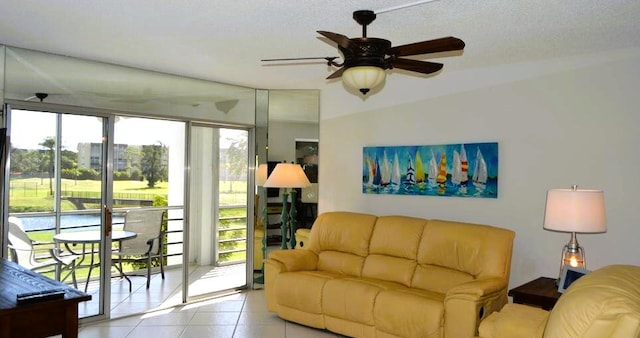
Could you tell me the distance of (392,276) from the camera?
4375 millimetres

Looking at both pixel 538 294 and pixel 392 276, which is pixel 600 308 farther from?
pixel 392 276

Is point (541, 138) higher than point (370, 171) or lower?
higher

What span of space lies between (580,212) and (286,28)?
2532mm

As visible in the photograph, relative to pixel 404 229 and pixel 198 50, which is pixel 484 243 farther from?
pixel 198 50

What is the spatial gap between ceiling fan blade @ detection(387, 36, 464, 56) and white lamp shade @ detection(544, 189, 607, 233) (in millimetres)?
1575

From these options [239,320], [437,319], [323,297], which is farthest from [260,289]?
[437,319]

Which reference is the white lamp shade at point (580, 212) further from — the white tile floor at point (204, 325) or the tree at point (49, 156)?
the tree at point (49, 156)

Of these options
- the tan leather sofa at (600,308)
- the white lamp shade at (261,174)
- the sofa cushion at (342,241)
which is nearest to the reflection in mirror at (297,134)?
the white lamp shade at (261,174)

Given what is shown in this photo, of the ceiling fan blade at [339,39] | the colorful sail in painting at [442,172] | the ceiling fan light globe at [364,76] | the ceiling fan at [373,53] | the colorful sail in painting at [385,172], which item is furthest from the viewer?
the colorful sail in painting at [385,172]

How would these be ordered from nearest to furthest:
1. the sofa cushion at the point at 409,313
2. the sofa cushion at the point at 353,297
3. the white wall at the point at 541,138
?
the sofa cushion at the point at 409,313
the white wall at the point at 541,138
the sofa cushion at the point at 353,297

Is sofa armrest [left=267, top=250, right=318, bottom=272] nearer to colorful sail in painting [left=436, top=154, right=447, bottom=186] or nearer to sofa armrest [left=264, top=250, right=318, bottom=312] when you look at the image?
sofa armrest [left=264, top=250, right=318, bottom=312]

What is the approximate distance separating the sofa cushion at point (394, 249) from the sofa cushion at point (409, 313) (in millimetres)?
414

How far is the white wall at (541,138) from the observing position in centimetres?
375

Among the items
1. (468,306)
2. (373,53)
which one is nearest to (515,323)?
(468,306)
